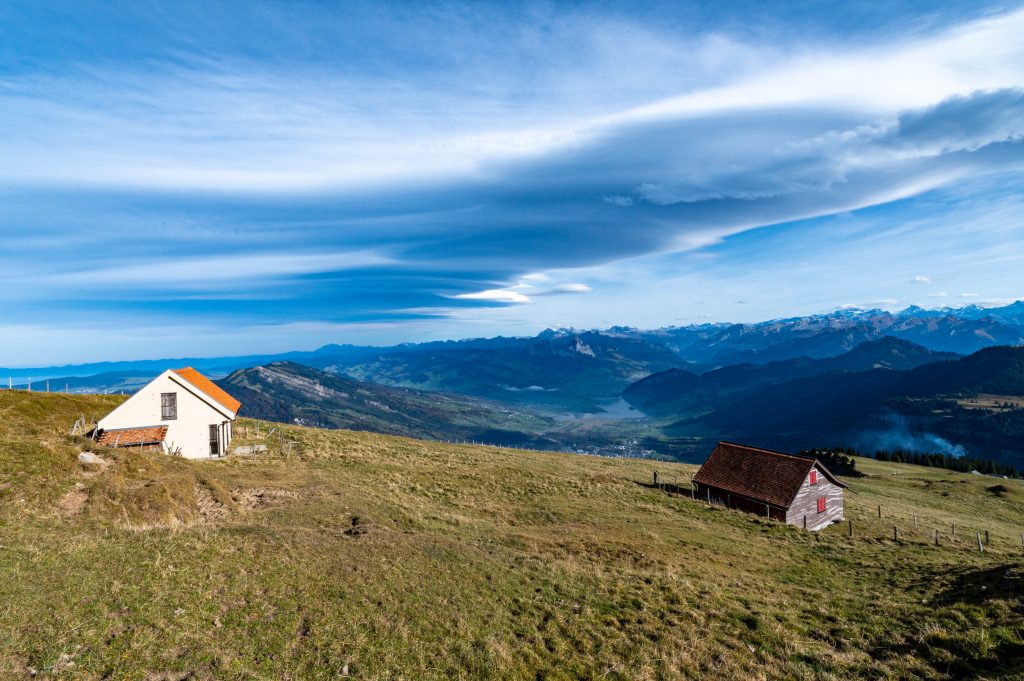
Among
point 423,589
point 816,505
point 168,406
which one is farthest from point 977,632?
point 168,406

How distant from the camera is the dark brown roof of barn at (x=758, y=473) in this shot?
4578 cm

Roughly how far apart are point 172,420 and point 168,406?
4.69 feet

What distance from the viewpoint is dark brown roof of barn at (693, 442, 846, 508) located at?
45.8m

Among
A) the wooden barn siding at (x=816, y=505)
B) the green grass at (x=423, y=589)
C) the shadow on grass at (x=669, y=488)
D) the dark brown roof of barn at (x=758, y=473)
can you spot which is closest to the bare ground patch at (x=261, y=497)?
the green grass at (x=423, y=589)

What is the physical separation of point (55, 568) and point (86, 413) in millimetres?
38566

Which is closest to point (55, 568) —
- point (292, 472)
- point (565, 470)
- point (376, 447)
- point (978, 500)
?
point (292, 472)

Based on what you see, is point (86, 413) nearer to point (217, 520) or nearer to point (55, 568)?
point (217, 520)

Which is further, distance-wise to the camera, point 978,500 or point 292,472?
point 978,500

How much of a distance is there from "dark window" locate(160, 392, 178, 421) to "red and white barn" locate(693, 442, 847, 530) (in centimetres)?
5620

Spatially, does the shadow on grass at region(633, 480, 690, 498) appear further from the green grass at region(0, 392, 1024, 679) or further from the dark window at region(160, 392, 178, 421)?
the dark window at region(160, 392, 178, 421)

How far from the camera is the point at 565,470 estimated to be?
59.6 metres

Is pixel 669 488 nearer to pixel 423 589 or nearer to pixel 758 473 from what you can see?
pixel 758 473

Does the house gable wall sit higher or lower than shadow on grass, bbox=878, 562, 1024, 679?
higher

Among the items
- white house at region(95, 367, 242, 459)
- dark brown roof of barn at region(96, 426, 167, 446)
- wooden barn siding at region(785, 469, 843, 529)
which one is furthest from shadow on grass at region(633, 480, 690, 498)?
dark brown roof of barn at region(96, 426, 167, 446)
